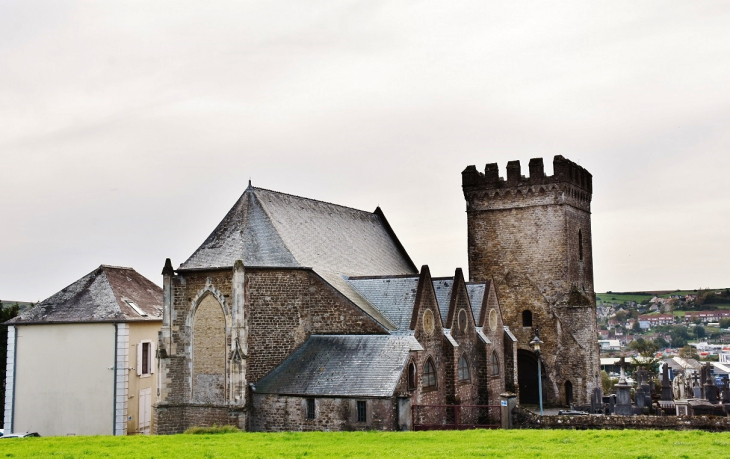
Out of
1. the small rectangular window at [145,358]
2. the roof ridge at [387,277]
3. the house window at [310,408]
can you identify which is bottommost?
the house window at [310,408]

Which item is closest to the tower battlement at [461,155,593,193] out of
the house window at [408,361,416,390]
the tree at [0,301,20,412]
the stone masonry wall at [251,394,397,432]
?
the house window at [408,361,416,390]

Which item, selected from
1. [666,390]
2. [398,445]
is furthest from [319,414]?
[666,390]

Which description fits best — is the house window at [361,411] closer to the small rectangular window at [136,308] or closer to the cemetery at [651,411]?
the cemetery at [651,411]

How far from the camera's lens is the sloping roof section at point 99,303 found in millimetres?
33469

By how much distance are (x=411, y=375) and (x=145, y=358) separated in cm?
1383

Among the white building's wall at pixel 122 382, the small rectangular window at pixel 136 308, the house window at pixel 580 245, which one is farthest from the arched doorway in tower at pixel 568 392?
the white building's wall at pixel 122 382

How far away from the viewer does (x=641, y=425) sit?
78.1ft

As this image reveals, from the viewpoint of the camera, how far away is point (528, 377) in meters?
41.3

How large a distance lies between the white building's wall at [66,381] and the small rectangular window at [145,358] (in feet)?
6.36

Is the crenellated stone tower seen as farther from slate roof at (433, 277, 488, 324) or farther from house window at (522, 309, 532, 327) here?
slate roof at (433, 277, 488, 324)

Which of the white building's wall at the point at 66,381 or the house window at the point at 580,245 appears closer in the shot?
the white building's wall at the point at 66,381

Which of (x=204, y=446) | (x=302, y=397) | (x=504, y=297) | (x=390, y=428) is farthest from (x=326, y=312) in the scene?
(x=504, y=297)

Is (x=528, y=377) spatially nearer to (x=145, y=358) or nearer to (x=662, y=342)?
(x=145, y=358)

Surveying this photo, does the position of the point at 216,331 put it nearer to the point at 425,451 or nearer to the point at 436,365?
the point at 436,365
